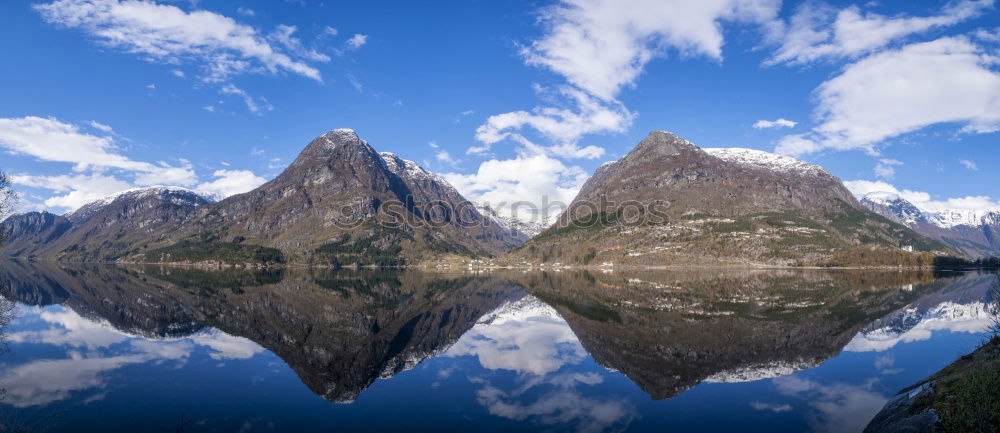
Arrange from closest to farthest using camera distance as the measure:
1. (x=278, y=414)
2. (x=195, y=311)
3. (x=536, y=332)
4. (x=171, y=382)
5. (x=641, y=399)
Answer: (x=278, y=414) → (x=641, y=399) → (x=171, y=382) → (x=536, y=332) → (x=195, y=311)

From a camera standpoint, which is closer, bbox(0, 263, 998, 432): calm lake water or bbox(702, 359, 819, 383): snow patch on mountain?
bbox(0, 263, 998, 432): calm lake water

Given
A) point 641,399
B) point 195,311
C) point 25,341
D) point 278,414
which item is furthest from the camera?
point 195,311

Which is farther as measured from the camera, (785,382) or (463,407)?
(785,382)

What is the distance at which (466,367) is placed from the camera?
126 feet

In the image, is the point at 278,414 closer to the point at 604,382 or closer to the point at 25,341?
the point at 604,382

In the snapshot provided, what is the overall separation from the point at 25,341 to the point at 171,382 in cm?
2569

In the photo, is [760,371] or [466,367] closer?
[760,371]

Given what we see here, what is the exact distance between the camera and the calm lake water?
2581cm

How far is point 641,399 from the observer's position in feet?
96.3

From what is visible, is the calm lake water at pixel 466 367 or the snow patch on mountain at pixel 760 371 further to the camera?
the snow patch on mountain at pixel 760 371

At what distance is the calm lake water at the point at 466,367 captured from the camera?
25812 mm

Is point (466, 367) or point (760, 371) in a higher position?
point (466, 367)

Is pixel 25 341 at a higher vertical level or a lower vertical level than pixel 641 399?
higher

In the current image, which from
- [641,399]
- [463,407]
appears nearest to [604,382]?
[641,399]
